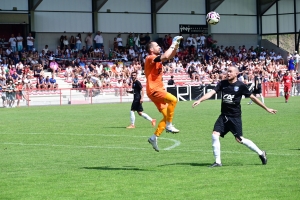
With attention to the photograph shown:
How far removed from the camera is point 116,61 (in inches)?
1914

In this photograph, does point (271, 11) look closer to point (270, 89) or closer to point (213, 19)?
point (270, 89)

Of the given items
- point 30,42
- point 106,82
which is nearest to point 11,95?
point 106,82

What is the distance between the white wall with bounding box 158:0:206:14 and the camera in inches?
2205

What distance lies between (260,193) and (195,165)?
10.1 ft

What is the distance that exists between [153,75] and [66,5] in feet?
130

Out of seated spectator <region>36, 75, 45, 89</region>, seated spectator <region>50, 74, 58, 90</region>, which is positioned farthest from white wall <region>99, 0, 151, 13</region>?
seated spectator <region>36, 75, 45, 89</region>

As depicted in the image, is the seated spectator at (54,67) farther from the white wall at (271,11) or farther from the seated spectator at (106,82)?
the white wall at (271,11)

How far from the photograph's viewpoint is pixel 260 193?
855cm

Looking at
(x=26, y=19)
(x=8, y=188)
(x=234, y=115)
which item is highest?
(x=26, y=19)

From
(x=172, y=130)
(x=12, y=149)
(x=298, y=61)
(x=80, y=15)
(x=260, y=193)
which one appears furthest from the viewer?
(x=298, y=61)

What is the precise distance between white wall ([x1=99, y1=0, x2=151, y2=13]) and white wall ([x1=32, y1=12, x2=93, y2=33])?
1799mm

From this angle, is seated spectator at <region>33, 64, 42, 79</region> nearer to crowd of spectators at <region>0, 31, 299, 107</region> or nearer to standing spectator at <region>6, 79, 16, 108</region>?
crowd of spectators at <region>0, 31, 299, 107</region>

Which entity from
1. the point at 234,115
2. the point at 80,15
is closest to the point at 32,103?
the point at 80,15

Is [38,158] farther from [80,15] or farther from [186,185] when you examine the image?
[80,15]
